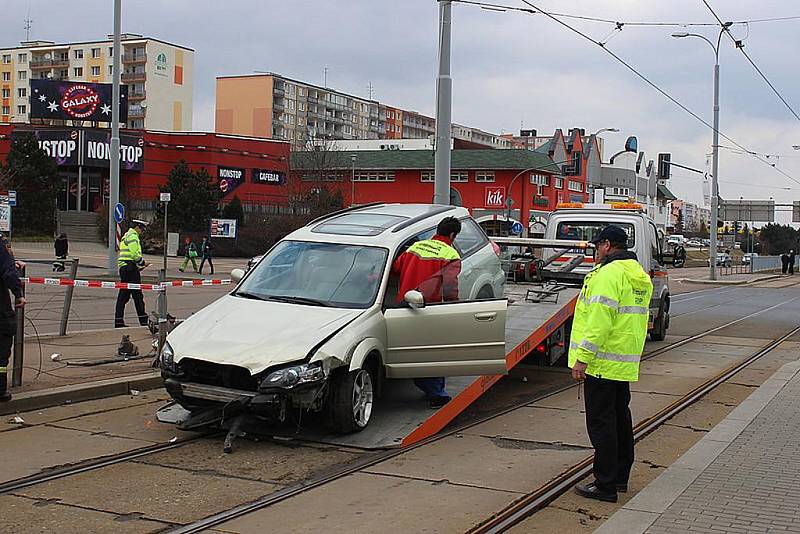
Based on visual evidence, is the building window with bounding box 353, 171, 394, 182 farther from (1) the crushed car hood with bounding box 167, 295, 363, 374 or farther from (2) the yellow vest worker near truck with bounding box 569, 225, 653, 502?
(2) the yellow vest worker near truck with bounding box 569, 225, 653, 502

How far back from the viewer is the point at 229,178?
217 ft

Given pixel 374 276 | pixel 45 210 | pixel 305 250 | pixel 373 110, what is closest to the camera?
pixel 374 276

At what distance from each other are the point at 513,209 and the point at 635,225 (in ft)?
186

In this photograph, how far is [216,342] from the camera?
7719mm

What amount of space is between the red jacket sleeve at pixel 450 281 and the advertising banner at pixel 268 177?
60.2 m

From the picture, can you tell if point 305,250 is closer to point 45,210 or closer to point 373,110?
Answer: point 45,210

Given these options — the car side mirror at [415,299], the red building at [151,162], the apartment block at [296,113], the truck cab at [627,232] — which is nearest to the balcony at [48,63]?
the apartment block at [296,113]

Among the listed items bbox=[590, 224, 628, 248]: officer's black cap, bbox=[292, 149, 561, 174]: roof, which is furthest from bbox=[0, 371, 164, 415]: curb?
bbox=[292, 149, 561, 174]: roof

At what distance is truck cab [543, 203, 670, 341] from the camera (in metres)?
15.6

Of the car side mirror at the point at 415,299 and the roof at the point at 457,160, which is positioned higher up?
the roof at the point at 457,160

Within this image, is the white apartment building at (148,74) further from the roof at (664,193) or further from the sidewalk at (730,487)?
the sidewalk at (730,487)

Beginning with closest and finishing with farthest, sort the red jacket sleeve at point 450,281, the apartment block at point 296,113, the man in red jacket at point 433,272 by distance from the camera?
the man in red jacket at point 433,272 < the red jacket sleeve at point 450,281 < the apartment block at point 296,113

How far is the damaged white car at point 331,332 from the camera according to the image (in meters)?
7.50

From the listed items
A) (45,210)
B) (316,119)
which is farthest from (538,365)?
(316,119)
